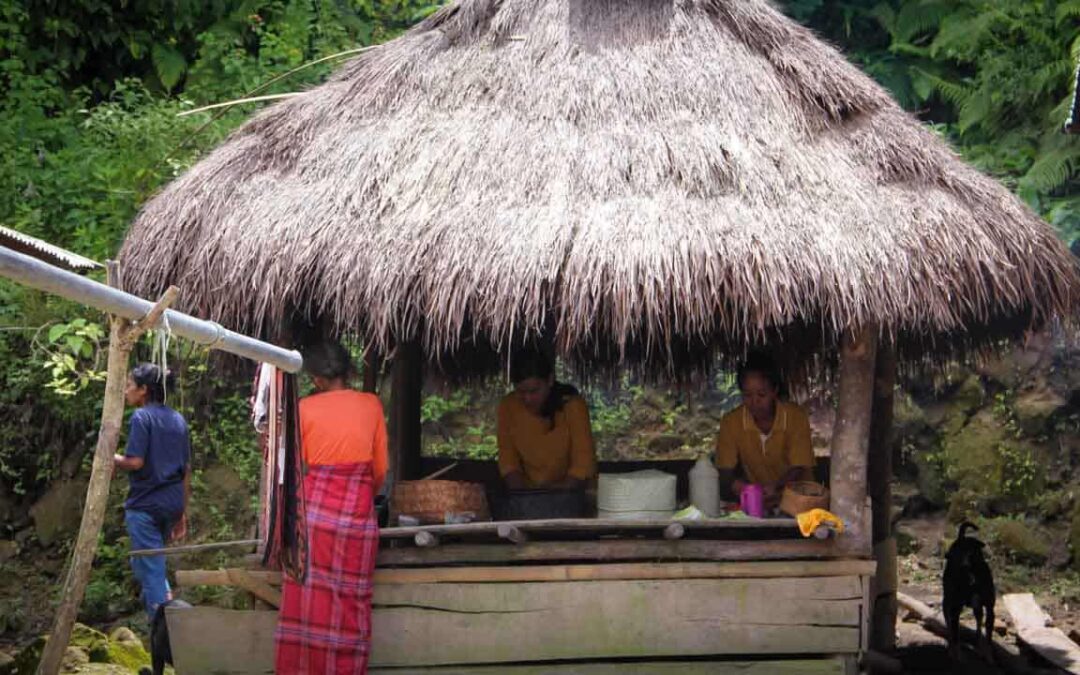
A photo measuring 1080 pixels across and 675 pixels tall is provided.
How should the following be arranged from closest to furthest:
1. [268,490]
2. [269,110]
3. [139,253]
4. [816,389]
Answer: [268,490] < [139,253] < [269,110] < [816,389]

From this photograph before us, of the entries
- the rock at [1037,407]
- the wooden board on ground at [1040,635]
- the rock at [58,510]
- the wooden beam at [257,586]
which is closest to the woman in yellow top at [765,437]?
the wooden board on ground at [1040,635]

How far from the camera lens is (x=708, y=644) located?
643 centimetres

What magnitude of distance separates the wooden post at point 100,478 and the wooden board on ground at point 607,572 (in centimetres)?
229

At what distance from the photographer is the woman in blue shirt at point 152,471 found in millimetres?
8000

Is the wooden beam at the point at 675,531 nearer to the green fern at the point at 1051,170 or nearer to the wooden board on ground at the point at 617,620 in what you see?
the wooden board on ground at the point at 617,620

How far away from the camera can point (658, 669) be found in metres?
6.44

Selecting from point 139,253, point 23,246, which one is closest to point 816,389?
point 139,253

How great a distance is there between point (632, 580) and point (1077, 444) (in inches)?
282

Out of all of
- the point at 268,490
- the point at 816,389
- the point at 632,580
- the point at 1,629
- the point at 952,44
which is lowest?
the point at 1,629

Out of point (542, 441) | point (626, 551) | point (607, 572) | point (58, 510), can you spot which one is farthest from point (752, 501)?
point (58, 510)

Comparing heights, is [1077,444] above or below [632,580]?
above

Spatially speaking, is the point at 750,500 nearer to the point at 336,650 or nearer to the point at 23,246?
the point at 336,650

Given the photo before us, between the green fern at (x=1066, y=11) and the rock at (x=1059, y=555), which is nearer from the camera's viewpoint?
the rock at (x=1059, y=555)

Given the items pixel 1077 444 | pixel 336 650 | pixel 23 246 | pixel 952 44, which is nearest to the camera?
pixel 23 246
